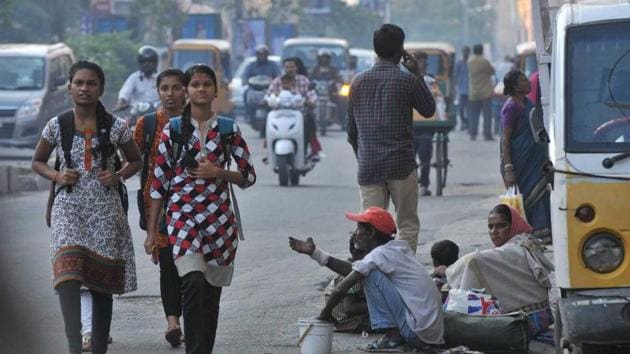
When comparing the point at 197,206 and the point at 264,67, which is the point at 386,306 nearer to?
the point at 197,206

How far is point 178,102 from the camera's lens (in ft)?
28.8

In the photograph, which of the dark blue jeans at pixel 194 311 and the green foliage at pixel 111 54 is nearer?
the dark blue jeans at pixel 194 311

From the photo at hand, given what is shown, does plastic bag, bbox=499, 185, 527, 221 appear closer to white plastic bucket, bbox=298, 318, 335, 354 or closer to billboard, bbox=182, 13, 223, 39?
white plastic bucket, bbox=298, 318, 335, 354

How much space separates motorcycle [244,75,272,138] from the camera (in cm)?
2891

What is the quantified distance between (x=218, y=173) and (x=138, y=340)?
5.82 ft

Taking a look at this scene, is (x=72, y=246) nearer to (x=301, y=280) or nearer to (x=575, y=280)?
(x=575, y=280)

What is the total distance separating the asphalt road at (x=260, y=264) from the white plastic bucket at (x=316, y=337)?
0.36 m

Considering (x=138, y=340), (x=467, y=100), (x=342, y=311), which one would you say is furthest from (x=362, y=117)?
(x=467, y=100)

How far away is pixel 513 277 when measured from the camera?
8664 mm

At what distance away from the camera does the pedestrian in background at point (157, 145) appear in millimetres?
8602

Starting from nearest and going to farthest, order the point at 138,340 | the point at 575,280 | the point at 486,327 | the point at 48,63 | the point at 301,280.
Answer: the point at 575,280 < the point at 486,327 < the point at 138,340 < the point at 301,280 < the point at 48,63

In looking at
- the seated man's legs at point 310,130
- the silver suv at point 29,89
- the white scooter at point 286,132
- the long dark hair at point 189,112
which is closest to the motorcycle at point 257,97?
the silver suv at point 29,89

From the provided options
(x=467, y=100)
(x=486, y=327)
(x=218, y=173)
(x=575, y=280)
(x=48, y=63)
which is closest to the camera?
(x=575, y=280)

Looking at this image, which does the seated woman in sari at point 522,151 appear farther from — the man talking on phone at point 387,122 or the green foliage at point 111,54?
the green foliage at point 111,54
